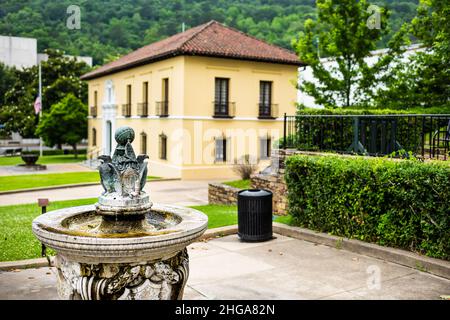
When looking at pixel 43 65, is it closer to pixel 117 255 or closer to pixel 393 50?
pixel 393 50

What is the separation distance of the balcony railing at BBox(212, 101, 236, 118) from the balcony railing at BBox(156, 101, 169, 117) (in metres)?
2.92

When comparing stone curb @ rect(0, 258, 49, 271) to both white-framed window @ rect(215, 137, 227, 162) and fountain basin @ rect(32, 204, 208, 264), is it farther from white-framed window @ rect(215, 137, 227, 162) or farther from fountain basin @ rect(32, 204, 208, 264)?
white-framed window @ rect(215, 137, 227, 162)

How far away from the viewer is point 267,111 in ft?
97.5

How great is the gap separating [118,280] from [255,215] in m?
5.08

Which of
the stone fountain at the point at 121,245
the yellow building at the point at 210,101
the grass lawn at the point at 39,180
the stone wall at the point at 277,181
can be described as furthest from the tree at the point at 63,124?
the stone fountain at the point at 121,245

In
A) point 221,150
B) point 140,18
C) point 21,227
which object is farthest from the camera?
point 140,18

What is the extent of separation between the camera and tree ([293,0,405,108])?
19.2m

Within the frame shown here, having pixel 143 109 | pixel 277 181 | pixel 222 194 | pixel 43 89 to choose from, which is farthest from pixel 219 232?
pixel 43 89

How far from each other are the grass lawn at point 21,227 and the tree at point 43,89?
121ft

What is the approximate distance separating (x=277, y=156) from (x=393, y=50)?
966 centimetres

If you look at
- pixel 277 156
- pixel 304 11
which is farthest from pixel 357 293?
pixel 304 11

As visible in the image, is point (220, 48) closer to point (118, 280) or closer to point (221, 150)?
point (221, 150)

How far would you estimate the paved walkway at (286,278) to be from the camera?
652 centimetres
